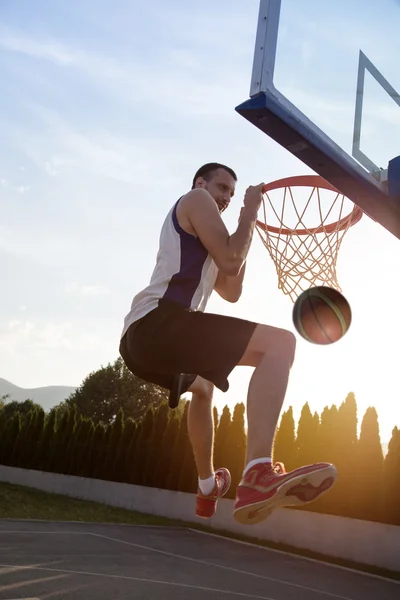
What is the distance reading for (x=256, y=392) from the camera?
308 centimetres

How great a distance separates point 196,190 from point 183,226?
0.19m

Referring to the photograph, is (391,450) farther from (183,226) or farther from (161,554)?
(183,226)

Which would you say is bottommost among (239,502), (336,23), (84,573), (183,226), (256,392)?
(84,573)

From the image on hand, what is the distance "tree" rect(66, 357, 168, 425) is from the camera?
46.9 metres

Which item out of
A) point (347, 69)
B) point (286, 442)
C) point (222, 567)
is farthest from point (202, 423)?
point (286, 442)

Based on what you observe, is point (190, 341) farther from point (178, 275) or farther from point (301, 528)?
point (301, 528)

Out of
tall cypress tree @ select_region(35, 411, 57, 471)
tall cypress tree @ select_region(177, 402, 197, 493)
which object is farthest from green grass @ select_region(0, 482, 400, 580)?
tall cypress tree @ select_region(35, 411, 57, 471)

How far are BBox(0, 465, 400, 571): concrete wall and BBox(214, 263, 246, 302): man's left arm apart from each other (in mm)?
12215

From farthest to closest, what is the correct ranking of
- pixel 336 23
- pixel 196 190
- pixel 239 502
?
pixel 336 23 → pixel 196 190 → pixel 239 502

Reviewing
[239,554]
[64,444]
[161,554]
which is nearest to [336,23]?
[161,554]

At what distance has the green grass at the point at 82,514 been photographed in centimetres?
1609

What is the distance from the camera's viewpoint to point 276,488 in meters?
2.90

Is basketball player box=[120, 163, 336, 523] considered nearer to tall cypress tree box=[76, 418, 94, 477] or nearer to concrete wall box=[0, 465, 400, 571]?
concrete wall box=[0, 465, 400, 571]

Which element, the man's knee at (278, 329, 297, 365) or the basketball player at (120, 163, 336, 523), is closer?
the basketball player at (120, 163, 336, 523)
